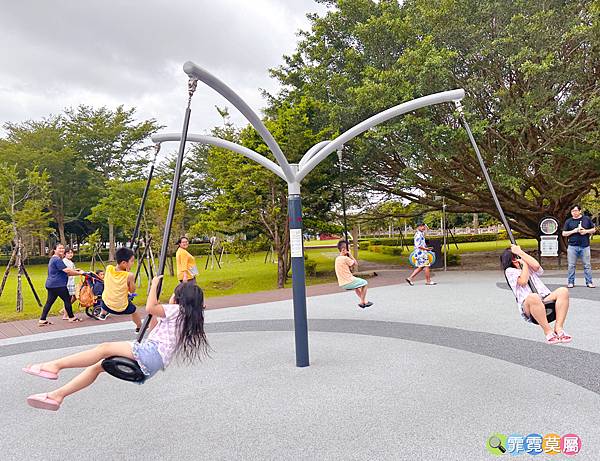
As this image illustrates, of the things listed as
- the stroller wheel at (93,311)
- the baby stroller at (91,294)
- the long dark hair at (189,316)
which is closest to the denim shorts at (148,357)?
the long dark hair at (189,316)

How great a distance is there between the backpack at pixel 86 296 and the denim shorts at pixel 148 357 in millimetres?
6422

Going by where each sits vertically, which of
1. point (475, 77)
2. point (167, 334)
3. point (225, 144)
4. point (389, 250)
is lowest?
point (167, 334)

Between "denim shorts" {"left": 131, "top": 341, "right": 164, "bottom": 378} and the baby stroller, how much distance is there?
6.13 metres

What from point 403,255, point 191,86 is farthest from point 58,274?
point 403,255

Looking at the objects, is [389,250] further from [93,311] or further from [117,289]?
[117,289]

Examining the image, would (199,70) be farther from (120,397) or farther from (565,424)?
(565,424)

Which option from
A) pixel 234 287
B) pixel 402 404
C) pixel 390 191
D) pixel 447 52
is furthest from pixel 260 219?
pixel 402 404

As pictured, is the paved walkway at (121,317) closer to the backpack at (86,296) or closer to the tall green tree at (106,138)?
the backpack at (86,296)

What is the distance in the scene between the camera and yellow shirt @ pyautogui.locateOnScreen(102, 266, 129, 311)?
6.14 metres

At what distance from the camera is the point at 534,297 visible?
4.47 meters

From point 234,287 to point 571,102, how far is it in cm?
1160

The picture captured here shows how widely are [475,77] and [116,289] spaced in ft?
37.3

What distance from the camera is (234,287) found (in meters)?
15.8

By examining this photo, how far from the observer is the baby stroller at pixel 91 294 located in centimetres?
923
